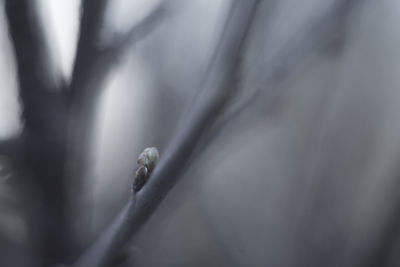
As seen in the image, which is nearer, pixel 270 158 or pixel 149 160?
pixel 149 160

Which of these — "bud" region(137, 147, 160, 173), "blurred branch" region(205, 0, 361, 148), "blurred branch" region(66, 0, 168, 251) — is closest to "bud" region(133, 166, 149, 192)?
"bud" region(137, 147, 160, 173)

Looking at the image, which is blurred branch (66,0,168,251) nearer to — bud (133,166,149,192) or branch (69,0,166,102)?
branch (69,0,166,102)

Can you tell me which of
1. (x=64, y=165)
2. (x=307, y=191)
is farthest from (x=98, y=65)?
(x=307, y=191)

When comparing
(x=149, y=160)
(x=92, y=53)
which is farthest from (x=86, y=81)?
(x=149, y=160)

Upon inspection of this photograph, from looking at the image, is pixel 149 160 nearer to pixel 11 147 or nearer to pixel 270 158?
pixel 11 147

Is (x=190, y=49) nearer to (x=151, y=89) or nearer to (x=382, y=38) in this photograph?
(x=151, y=89)

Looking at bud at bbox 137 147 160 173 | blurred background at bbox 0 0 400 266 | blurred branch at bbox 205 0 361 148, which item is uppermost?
blurred branch at bbox 205 0 361 148

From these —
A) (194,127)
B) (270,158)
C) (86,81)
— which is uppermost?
(194,127)

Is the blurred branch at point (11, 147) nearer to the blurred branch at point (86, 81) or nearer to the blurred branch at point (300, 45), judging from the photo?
the blurred branch at point (86, 81)
